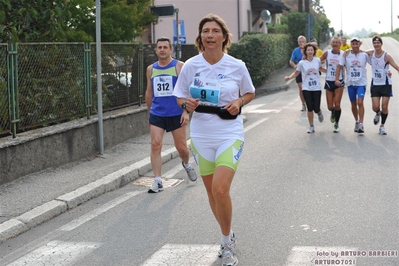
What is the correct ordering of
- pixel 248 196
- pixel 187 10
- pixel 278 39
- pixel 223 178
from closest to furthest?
1. pixel 223 178
2. pixel 248 196
3. pixel 278 39
4. pixel 187 10

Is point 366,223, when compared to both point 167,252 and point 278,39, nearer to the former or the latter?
point 167,252

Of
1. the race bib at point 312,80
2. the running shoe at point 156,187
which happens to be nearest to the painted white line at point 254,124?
the race bib at point 312,80

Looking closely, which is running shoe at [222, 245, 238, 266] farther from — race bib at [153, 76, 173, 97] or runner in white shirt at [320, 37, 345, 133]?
runner in white shirt at [320, 37, 345, 133]

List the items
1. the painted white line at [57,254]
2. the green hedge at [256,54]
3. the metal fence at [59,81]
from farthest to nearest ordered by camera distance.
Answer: the green hedge at [256,54]
the metal fence at [59,81]
the painted white line at [57,254]

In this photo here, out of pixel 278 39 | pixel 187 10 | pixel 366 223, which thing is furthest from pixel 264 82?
pixel 366 223

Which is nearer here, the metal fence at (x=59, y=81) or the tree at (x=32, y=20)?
the metal fence at (x=59, y=81)

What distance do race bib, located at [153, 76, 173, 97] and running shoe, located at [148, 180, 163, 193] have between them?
1.07 metres

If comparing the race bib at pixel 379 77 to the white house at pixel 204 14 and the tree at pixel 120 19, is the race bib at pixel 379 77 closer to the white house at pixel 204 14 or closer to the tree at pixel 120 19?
the tree at pixel 120 19

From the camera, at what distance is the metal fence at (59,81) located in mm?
9008

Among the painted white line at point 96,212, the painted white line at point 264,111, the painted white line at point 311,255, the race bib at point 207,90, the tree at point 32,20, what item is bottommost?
the painted white line at point 311,255

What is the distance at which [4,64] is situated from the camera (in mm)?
8859

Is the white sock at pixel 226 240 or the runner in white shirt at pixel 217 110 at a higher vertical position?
the runner in white shirt at pixel 217 110

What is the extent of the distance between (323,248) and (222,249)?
844 mm

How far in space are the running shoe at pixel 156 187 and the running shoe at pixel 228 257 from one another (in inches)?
115
